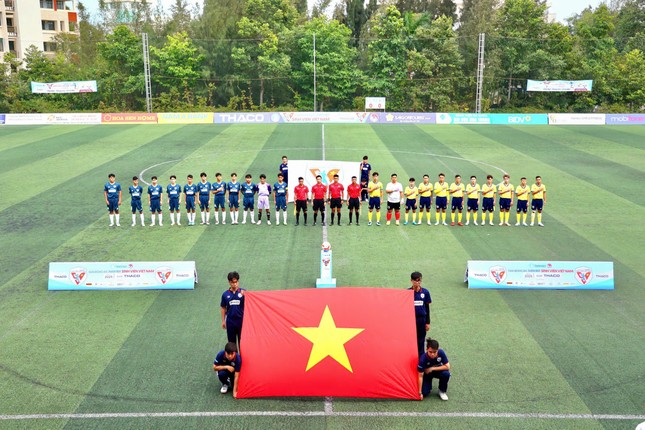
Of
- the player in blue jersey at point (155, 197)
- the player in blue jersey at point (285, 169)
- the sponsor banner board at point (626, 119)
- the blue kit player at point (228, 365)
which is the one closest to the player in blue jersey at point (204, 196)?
the player in blue jersey at point (155, 197)

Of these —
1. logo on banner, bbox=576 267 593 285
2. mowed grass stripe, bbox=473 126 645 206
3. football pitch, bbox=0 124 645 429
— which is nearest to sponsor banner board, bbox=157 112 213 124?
football pitch, bbox=0 124 645 429

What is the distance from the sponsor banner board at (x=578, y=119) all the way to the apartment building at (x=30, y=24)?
200 ft

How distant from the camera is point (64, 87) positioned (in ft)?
191

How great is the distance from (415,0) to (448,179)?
5729 centimetres

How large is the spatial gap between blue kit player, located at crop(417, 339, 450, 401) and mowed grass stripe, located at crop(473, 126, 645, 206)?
17077mm

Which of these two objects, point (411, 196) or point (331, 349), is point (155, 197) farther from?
point (331, 349)

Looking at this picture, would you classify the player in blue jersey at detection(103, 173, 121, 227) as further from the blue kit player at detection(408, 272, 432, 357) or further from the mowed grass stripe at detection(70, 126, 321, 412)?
the blue kit player at detection(408, 272, 432, 357)

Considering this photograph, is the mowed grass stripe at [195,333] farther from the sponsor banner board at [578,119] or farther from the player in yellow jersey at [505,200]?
the sponsor banner board at [578,119]

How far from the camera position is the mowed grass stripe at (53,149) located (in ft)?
104

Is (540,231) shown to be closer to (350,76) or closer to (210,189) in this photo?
(210,189)

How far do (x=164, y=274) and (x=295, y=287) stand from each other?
3.12m

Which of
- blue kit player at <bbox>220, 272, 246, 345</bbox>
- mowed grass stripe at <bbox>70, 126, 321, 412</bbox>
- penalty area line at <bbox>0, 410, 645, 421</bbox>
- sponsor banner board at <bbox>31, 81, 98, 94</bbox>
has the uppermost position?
sponsor banner board at <bbox>31, 81, 98, 94</bbox>

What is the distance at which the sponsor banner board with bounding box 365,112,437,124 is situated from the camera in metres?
50.0

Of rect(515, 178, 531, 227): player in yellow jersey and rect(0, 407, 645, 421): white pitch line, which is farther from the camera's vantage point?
rect(515, 178, 531, 227): player in yellow jersey
